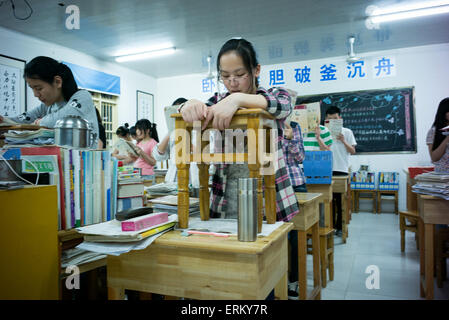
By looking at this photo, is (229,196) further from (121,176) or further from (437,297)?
(437,297)

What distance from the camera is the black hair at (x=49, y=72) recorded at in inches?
58.4

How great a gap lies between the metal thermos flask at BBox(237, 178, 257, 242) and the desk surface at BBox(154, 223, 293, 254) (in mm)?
21

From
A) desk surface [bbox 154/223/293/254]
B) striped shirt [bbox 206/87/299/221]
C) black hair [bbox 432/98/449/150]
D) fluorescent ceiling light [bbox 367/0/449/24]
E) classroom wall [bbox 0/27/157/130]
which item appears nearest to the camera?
desk surface [bbox 154/223/293/254]

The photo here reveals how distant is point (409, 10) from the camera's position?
409cm

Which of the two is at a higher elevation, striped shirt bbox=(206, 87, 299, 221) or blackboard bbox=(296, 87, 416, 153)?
blackboard bbox=(296, 87, 416, 153)

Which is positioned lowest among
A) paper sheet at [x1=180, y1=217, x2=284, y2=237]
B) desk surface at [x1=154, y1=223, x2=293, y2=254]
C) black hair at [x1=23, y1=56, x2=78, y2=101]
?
desk surface at [x1=154, y1=223, x2=293, y2=254]

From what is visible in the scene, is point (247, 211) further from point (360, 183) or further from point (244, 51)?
point (360, 183)

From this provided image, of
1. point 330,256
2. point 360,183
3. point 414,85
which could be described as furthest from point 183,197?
point 414,85

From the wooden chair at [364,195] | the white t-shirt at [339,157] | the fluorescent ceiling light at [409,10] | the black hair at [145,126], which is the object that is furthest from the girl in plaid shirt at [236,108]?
the wooden chair at [364,195]

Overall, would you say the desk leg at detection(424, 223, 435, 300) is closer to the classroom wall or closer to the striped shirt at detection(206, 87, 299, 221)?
the striped shirt at detection(206, 87, 299, 221)

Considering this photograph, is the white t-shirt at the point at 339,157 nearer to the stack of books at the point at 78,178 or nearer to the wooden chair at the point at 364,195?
the wooden chair at the point at 364,195

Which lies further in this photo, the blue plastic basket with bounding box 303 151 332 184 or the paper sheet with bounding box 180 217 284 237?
the blue plastic basket with bounding box 303 151 332 184

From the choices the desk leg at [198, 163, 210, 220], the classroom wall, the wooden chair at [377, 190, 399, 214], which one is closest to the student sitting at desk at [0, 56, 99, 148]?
the desk leg at [198, 163, 210, 220]

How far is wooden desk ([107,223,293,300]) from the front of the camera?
0.74m
